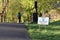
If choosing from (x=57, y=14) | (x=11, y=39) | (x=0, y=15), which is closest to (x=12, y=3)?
(x=0, y=15)

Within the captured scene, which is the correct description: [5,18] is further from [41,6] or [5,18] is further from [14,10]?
[41,6]

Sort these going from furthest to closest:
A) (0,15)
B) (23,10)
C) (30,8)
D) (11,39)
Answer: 1. (0,15)
2. (23,10)
3. (30,8)
4. (11,39)

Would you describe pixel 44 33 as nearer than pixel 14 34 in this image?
No

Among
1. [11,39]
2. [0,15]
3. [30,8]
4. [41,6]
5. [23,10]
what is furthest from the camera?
[0,15]

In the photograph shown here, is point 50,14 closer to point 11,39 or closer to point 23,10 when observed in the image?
point 23,10

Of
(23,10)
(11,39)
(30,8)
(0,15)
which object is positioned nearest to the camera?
(11,39)

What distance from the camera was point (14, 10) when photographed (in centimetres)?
5244

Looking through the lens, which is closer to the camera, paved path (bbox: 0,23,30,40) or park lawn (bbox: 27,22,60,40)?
paved path (bbox: 0,23,30,40)

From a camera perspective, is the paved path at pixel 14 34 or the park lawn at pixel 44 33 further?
the park lawn at pixel 44 33

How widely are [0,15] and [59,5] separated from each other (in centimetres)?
1179

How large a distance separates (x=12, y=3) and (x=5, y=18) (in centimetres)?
521

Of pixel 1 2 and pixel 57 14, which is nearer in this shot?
pixel 57 14

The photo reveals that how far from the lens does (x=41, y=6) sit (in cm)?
4291

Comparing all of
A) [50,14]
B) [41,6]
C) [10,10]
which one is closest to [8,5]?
[10,10]
